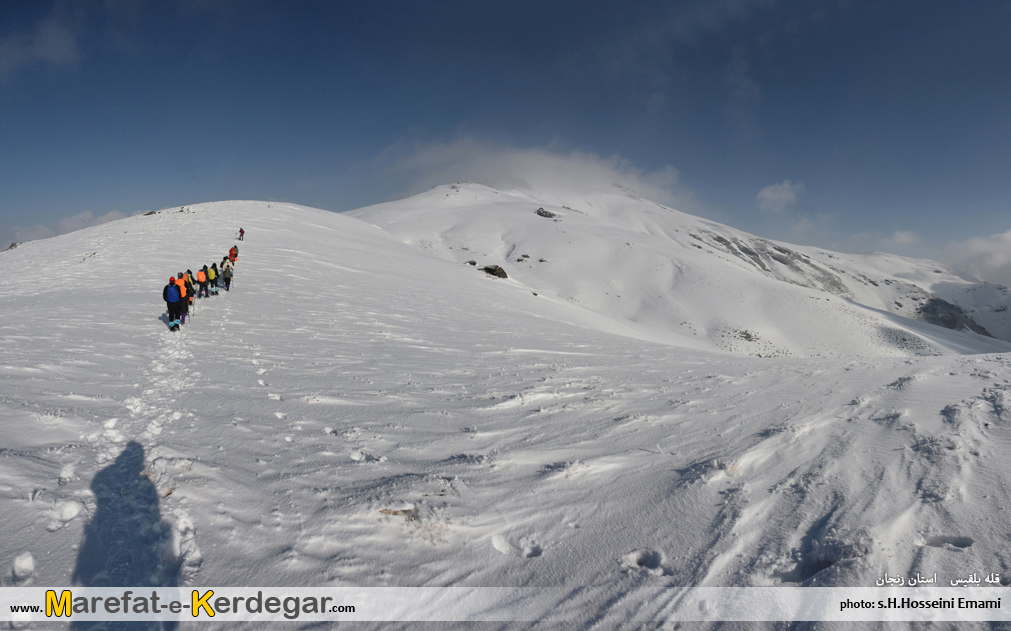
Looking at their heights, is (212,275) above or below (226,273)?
below

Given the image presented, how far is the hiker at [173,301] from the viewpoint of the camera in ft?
35.2

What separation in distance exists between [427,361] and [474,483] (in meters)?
5.11

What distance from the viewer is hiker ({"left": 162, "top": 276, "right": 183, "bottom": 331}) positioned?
423 inches

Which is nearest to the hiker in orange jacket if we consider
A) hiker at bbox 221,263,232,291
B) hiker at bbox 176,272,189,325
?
hiker at bbox 176,272,189,325

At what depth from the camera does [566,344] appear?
38.7 ft

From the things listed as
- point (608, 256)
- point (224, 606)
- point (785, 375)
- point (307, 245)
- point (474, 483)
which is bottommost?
point (224, 606)

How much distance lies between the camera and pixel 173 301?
35.6 feet

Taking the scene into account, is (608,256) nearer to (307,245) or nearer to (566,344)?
(307,245)

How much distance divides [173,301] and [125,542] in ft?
31.8

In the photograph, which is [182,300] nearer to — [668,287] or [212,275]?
[212,275]

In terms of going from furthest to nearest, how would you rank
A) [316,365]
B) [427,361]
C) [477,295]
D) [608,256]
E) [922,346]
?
[608,256]
[922,346]
[477,295]
[427,361]
[316,365]

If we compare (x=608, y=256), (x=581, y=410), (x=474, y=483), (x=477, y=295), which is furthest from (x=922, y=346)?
(x=474, y=483)

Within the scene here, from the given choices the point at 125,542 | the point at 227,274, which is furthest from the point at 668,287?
the point at 125,542

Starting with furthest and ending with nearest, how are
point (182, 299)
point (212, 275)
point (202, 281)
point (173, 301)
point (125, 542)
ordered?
point (212, 275), point (202, 281), point (182, 299), point (173, 301), point (125, 542)
